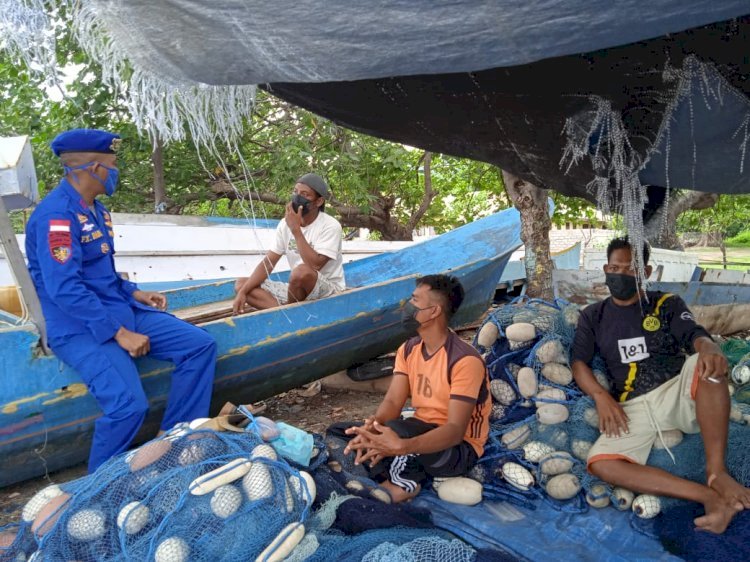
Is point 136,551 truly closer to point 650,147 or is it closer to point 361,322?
point 650,147

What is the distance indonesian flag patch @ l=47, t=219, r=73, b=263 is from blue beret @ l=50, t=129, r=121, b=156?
1.39ft

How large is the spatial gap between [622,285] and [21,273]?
3.14 metres

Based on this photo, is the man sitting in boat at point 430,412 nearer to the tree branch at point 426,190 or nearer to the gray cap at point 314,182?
the gray cap at point 314,182

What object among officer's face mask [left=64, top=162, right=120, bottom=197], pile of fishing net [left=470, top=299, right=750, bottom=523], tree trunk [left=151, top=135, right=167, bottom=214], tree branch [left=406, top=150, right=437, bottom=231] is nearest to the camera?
pile of fishing net [left=470, top=299, right=750, bottom=523]

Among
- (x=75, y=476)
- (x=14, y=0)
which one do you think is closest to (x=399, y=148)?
(x=75, y=476)

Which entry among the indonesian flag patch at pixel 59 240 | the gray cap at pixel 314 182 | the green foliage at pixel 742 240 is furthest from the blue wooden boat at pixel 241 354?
the green foliage at pixel 742 240

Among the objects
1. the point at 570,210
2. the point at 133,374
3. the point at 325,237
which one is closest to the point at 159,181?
the point at 325,237

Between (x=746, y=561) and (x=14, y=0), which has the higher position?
(x=14, y=0)

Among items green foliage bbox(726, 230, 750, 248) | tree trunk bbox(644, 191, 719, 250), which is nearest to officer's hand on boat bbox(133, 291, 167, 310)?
tree trunk bbox(644, 191, 719, 250)

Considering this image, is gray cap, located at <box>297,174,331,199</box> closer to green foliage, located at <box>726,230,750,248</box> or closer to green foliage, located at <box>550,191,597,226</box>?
green foliage, located at <box>550,191,597,226</box>

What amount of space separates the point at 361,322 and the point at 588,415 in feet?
7.89

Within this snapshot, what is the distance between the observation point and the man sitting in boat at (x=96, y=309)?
3.35m

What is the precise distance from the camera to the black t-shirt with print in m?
3.32

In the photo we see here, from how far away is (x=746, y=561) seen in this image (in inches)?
99.2
